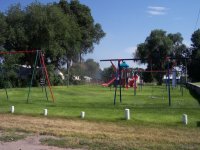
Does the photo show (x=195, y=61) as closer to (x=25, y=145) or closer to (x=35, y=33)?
(x=35, y=33)

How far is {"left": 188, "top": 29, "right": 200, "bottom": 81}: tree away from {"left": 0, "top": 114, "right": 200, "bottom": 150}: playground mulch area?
2455 inches

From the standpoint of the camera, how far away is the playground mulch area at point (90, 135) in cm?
934

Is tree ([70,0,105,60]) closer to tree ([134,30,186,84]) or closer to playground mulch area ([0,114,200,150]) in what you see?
tree ([134,30,186,84])

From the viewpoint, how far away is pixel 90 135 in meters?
10.6

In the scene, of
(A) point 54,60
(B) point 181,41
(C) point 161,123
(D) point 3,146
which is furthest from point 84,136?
(B) point 181,41

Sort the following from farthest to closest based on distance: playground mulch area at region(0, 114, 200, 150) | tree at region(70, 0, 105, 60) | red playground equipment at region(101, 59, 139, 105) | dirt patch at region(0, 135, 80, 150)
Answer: tree at region(70, 0, 105, 60) < red playground equipment at region(101, 59, 139, 105) < playground mulch area at region(0, 114, 200, 150) < dirt patch at region(0, 135, 80, 150)

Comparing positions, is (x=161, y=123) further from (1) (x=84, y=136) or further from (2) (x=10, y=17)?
(2) (x=10, y=17)

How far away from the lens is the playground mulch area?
9.34 m

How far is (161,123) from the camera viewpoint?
13.1 m

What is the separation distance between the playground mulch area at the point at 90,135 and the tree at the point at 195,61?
62367 millimetres

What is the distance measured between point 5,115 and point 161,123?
→ 6.00 meters

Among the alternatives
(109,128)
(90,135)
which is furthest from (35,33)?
(90,135)

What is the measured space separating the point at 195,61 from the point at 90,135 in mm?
69818

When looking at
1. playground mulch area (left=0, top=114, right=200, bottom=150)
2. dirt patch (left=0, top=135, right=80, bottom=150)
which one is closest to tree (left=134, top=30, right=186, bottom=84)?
playground mulch area (left=0, top=114, right=200, bottom=150)
